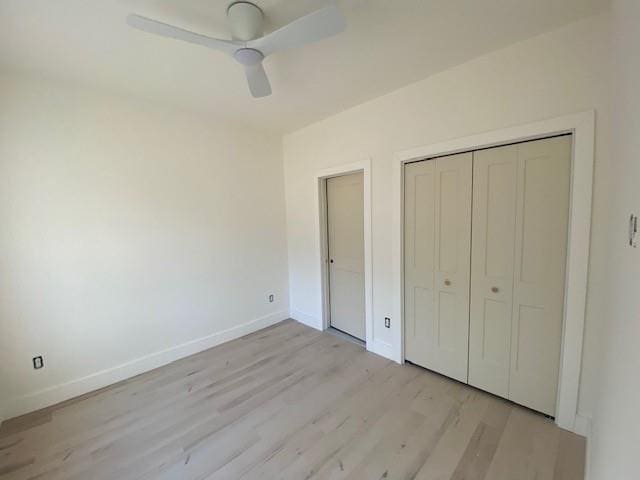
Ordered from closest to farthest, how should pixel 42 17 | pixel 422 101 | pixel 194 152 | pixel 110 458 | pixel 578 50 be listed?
pixel 42 17 < pixel 578 50 < pixel 110 458 < pixel 422 101 < pixel 194 152

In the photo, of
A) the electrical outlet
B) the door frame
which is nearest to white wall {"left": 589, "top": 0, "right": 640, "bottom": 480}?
the door frame

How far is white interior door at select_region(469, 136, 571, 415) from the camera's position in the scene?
1.82 m

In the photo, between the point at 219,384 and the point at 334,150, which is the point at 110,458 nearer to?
the point at 219,384

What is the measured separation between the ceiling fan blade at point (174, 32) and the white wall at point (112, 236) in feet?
5.04

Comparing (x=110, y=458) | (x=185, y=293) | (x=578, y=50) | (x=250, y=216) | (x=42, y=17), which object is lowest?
(x=110, y=458)

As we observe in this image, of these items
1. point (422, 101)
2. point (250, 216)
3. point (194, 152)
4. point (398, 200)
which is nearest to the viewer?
point (422, 101)

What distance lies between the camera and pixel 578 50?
5.34 ft

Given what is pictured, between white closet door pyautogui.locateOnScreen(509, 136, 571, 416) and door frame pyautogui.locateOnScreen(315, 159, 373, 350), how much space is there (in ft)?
4.07

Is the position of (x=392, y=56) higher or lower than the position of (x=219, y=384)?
higher

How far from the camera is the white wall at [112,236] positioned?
2094 mm

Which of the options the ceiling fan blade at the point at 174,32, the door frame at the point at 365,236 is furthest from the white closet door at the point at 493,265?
the ceiling fan blade at the point at 174,32

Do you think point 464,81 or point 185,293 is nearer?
point 464,81

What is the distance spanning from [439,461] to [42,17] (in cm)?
340

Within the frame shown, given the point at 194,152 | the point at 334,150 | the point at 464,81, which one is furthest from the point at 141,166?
the point at 464,81
